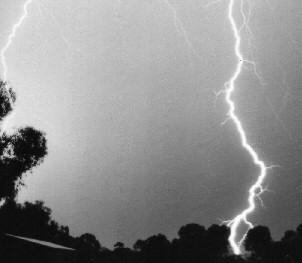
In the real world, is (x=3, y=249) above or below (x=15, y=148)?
below

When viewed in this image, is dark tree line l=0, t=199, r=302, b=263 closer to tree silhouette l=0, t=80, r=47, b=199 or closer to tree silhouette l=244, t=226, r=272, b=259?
tree silhouette l=244, t=226, r=272, b=259

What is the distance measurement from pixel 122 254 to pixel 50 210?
68.3ft

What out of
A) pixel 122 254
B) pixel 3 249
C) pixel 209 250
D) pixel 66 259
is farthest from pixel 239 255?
pixel 3 249

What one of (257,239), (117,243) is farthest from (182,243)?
(117,243)

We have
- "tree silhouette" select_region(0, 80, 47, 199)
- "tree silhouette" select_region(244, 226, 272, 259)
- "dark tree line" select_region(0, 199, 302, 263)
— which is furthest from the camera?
"tree silhouette" select_region(244, 226, 272, 259)

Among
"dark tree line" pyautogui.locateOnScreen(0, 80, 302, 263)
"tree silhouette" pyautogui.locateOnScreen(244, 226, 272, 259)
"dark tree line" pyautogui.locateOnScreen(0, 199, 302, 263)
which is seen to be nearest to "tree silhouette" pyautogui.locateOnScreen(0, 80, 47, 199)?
"dark tree line" pyautogui.locateOnScreen(0, 80, 302, 263)

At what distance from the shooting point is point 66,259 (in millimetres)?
18562

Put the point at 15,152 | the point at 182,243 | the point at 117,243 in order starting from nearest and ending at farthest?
the point at 15,152 < the point at 182,243 < the point at 117,243

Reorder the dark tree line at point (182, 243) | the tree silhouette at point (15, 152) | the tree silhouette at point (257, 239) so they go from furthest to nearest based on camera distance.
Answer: the tree silhouette at point (257, 239) → the dark tree line at point (182, 243) → the tree silhouette at point (15, 152)

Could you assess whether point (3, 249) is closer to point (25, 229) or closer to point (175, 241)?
point (25, 229)

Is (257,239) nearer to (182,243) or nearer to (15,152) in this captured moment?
(182,243)

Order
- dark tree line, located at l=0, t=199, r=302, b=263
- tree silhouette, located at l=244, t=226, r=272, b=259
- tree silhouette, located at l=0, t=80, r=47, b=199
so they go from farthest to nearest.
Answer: tree silhouette, located at l=244, t=226, r=272, b=259, dark tree line, located at l=0, t=199, r=302, b=263, tree silhouette, located at l=0, t=80, r=47, b=199

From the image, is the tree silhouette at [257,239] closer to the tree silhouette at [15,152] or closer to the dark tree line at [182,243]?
the dark tree line at [182,243]

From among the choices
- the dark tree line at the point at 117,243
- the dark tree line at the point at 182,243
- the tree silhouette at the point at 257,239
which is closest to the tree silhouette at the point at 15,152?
the dark tree line at the point at 117,243
